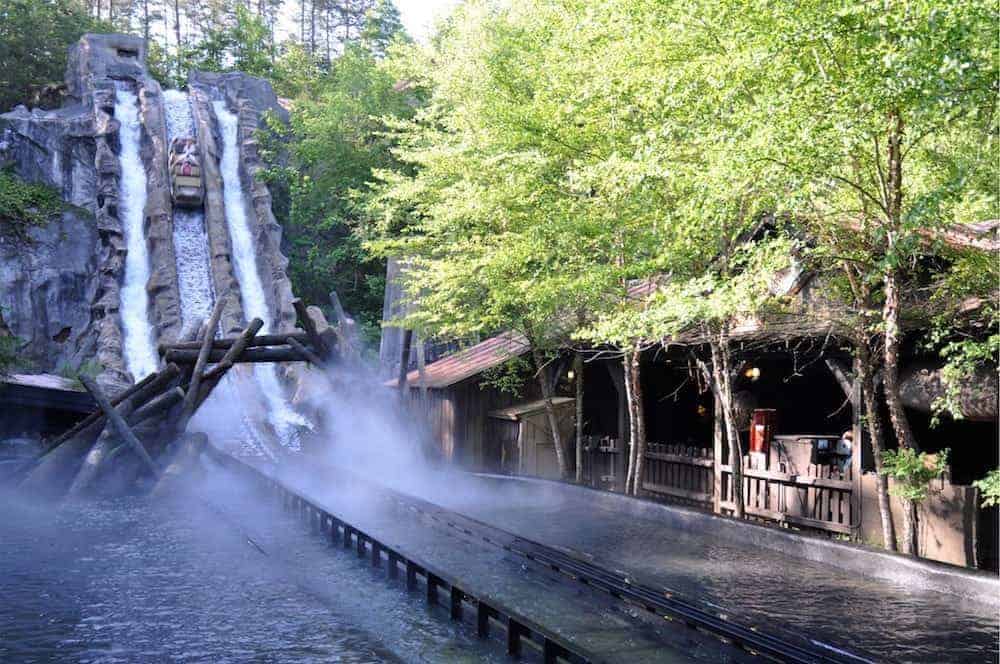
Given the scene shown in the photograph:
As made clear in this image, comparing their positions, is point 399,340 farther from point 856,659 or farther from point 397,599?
point 856,659

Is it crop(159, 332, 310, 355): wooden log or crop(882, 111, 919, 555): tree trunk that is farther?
crop(159, 332, 310, 355): wooden log

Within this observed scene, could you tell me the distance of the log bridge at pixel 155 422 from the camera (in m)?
18.5

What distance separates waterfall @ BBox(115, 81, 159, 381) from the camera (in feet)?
101

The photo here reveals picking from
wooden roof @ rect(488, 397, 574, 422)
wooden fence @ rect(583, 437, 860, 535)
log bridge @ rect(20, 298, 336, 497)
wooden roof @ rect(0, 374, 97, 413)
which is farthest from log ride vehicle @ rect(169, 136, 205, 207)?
wooden fence @ rect(583, 437, 860, 535)

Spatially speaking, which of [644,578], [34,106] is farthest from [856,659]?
[34,106]

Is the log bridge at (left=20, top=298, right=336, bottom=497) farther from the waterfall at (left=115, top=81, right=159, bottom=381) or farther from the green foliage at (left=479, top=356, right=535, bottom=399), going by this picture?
the waterfall at (left=115, top=81, right=159, bottom=381)

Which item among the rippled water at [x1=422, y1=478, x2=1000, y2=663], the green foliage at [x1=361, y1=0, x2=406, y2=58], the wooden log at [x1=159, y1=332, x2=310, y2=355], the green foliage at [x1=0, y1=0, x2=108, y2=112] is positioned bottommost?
the rippled water at [x1=422, y1=478, x2=1000, y2=663]

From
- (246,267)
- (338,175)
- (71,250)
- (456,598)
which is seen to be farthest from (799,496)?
(71,250)

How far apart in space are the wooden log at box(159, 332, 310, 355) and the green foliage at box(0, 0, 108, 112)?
29982 millimetres

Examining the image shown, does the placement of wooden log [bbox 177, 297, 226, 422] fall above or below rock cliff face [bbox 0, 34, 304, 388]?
below

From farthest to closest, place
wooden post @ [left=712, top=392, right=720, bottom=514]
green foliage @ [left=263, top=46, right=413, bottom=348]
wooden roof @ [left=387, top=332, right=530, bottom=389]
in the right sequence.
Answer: green foliage @ [left=263, top=46, right=413, bottom=348] → wooden roof @ [left=387, top=332, right=530, bottom=389] → wooden post @ [left=712, top=392, right=720, bottom=514]

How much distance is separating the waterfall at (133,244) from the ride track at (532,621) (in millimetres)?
17240

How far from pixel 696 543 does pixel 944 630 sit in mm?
4587

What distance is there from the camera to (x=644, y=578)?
33.5 feet
